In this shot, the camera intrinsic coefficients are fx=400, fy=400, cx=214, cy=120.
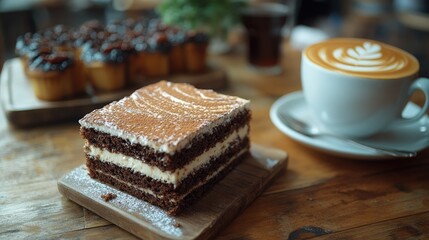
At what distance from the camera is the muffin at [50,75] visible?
1.66 meters

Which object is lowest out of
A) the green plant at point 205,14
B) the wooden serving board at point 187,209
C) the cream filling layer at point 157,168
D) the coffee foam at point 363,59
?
the wooden serving board at point 187,209

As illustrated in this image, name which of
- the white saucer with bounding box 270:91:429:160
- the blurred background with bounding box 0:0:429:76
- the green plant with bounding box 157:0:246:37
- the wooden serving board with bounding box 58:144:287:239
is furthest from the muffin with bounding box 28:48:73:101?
the blurred background with bounding box 0:0:429:76

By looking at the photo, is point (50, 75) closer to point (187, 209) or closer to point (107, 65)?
point (107, 65)

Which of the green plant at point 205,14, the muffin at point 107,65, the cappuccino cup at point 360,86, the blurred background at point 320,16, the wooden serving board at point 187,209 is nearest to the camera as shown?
the wooden serving board at point 187,209

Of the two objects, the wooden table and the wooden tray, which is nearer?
the wooden table

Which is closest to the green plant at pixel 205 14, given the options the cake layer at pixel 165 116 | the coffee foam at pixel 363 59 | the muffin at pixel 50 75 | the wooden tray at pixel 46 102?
the wooden tray at pixel 46 102

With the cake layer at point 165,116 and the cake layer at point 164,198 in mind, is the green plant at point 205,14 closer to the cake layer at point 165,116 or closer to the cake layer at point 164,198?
the cake layer at point 165,116

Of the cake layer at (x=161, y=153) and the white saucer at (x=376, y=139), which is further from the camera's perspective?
the white saucer at (x=376, y=139)

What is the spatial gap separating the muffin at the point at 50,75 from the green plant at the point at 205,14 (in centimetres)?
71

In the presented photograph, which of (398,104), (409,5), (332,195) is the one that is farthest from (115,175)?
(409,5)

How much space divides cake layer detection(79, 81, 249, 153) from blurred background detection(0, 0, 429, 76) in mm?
2554

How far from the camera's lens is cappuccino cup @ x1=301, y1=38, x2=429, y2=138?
4.15 ft

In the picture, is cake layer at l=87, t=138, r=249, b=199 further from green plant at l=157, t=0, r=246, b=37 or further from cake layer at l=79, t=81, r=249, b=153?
green plant at l=157, t=0, r=246, b=37

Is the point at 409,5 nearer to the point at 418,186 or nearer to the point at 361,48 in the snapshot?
the point at 361,48
